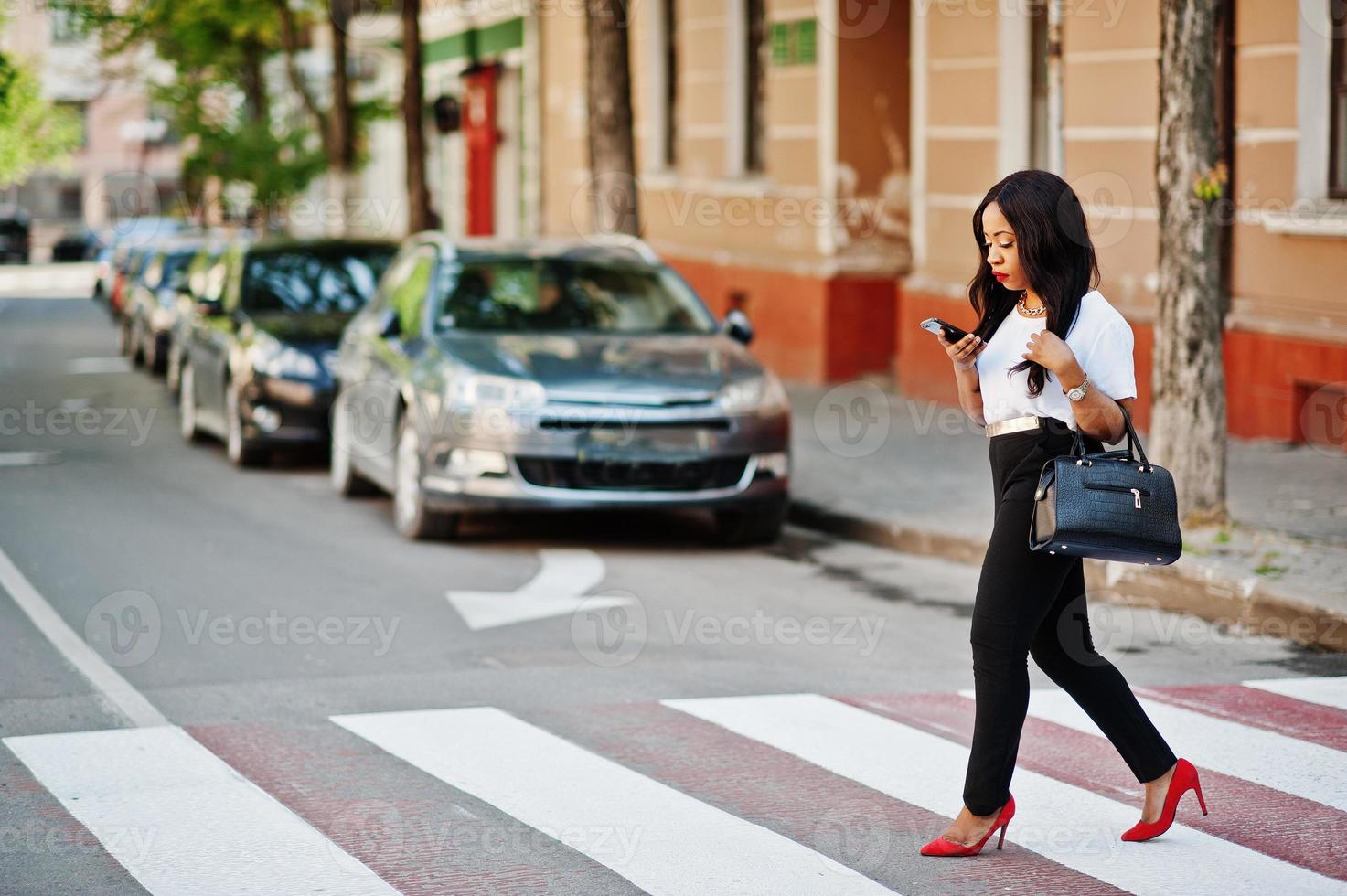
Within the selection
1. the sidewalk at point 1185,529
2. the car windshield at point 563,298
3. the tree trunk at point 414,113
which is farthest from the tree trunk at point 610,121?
the tree trunk at point 414,113

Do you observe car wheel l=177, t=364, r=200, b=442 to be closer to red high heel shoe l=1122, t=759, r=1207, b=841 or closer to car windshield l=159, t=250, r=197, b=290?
car windshield l=159, t=250, r=197, b=290

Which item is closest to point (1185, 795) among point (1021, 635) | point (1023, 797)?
point (1023, 797)

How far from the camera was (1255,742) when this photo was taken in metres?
6.47

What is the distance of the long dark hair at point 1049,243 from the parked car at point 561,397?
5334mm

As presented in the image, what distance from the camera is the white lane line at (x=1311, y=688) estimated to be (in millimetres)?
7105

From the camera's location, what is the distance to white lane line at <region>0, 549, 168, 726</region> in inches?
274

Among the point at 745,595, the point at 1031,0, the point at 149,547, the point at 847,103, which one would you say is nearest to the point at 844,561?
the point at 745,595

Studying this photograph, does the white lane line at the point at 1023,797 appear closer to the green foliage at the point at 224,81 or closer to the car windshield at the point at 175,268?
the car windshield at the point at 175,268

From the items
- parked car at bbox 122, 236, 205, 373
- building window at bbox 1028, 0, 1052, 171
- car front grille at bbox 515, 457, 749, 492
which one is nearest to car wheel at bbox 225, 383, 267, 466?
car front grille at bbox 515, 457, 749, 492

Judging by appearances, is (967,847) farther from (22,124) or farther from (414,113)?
(22,124)

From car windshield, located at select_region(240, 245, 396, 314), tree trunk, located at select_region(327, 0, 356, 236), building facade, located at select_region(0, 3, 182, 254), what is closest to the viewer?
car windshield, located at select_region(240, 245, 396, 314)

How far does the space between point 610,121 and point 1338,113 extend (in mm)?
5816

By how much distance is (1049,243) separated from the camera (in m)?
4.99

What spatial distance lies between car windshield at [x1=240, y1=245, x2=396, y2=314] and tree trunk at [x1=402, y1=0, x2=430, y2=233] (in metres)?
8.97
